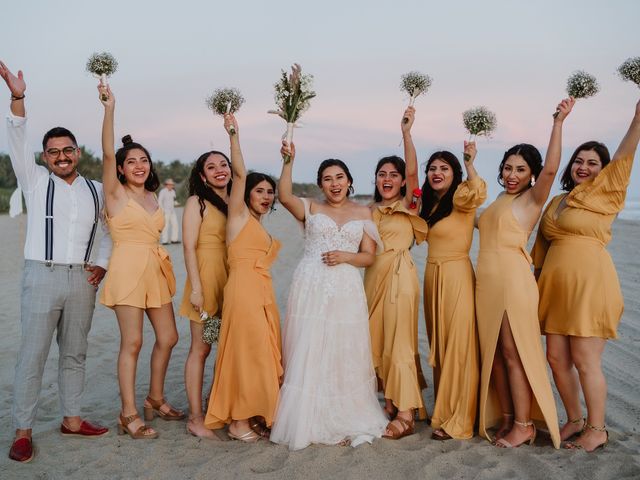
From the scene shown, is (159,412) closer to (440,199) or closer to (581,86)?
(440,199)

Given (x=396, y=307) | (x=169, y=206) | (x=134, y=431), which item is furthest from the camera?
(x=169, y=206)

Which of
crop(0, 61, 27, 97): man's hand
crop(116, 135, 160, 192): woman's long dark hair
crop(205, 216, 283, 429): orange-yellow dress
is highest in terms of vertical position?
crop(0, 61, 27, 97): man's hand

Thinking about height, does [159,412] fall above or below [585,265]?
below

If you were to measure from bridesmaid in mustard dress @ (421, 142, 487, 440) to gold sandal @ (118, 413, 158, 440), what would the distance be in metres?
2.64

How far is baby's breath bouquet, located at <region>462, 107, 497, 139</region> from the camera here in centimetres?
513

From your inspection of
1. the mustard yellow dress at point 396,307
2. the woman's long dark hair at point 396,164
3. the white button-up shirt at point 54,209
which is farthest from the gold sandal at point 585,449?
the white button-up shirt at point 54,209

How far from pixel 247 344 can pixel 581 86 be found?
3771 millimetres

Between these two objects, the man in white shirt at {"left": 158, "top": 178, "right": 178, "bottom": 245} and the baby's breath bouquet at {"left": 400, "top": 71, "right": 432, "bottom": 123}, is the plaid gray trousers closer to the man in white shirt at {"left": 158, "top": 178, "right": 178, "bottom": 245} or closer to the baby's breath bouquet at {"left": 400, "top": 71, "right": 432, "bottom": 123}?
the baby's breath bouquet at {"left": 400, "top": 71, "right": 432, "bottom": 123}

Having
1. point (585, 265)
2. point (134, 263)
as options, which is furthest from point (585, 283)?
point (134, 263)

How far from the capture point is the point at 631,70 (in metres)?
4.65

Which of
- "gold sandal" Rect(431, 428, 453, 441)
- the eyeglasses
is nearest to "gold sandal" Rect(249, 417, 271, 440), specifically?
"gold sandal" Rect(431, 428, 453, 441)

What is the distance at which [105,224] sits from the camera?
16.9 feet

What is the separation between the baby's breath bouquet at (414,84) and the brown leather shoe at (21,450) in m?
4.56

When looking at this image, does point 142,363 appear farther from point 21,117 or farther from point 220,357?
point 21,117
